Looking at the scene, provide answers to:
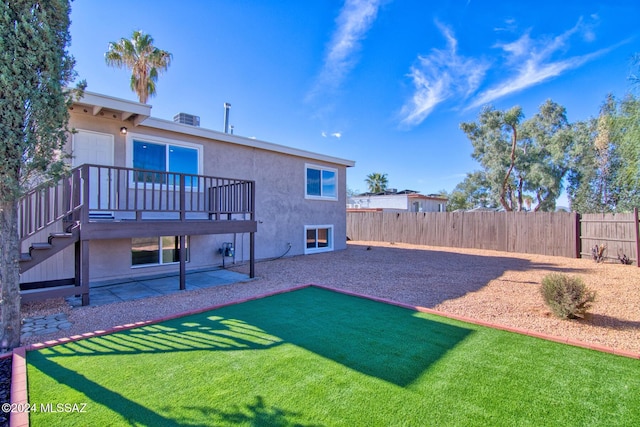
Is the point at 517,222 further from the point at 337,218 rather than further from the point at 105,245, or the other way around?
the point at 105,245

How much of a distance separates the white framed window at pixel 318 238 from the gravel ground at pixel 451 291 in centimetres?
107

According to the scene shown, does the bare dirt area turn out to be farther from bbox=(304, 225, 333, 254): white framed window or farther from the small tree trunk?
bbox=(304, 225, 333, 254): white framed window

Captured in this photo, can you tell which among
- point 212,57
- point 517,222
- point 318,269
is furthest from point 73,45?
point 517,222

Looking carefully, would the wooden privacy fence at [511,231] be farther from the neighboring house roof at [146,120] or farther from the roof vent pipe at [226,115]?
the roof vent pipe at [226,115]

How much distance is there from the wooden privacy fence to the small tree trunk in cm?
1533

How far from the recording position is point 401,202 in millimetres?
28938

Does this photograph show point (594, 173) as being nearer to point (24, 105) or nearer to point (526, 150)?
point (526, 150)

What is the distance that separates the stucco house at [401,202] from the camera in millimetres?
28636

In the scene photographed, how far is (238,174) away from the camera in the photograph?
31.3ft

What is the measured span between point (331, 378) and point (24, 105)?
4524 millimetres

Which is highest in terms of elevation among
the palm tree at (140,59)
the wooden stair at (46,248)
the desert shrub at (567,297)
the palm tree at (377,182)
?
the palm tree at (140,59)

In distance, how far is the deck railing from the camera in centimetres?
532

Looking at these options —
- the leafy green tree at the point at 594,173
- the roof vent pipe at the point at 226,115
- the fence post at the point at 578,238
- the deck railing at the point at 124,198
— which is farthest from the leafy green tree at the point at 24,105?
the leafy green tree at the point at 594,173

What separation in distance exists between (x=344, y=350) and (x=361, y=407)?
1.08 meters
